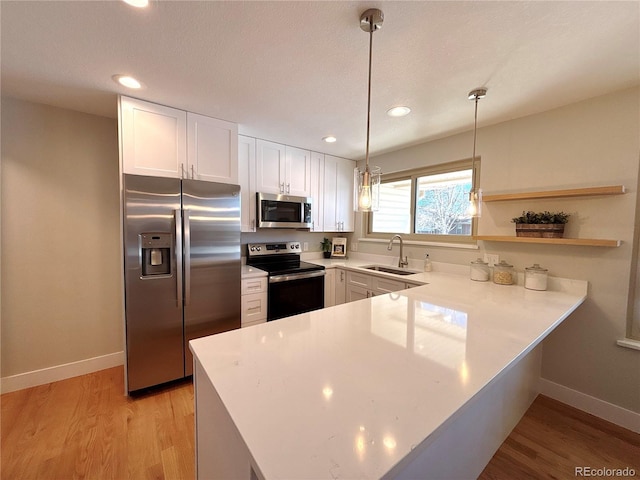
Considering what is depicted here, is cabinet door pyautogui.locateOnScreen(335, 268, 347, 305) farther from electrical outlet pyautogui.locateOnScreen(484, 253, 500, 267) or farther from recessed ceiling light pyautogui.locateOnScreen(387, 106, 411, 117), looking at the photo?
recessed ceiling light pyautogui.locateOnScreen(387, 106, 411, 117)

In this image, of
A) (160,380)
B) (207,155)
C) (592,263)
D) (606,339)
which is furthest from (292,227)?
(606,339)

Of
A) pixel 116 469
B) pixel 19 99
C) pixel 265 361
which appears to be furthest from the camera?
pixel 19 99

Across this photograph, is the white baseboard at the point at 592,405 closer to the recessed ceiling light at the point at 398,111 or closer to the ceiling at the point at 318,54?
the ceiling at the point at 318,54

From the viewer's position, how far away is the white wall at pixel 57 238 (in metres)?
2.07

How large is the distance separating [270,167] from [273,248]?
0.98 metres

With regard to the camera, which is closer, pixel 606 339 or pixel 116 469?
pixel 116 469

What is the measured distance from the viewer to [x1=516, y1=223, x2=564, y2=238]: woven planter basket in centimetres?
193

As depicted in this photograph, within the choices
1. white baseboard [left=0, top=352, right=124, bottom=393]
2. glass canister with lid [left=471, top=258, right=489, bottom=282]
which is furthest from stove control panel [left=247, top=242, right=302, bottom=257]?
glass canister with lid [left=471, top=258, right=489, bottom=282]

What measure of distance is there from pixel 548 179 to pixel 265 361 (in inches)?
97.6

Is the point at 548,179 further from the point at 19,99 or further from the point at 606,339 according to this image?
the point at 19,99

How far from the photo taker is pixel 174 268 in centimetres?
211

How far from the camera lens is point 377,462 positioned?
52cm

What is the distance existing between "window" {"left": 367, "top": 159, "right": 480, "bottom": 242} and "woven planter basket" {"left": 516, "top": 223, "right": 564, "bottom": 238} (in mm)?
528

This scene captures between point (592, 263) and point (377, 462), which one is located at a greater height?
point (592, 263)
